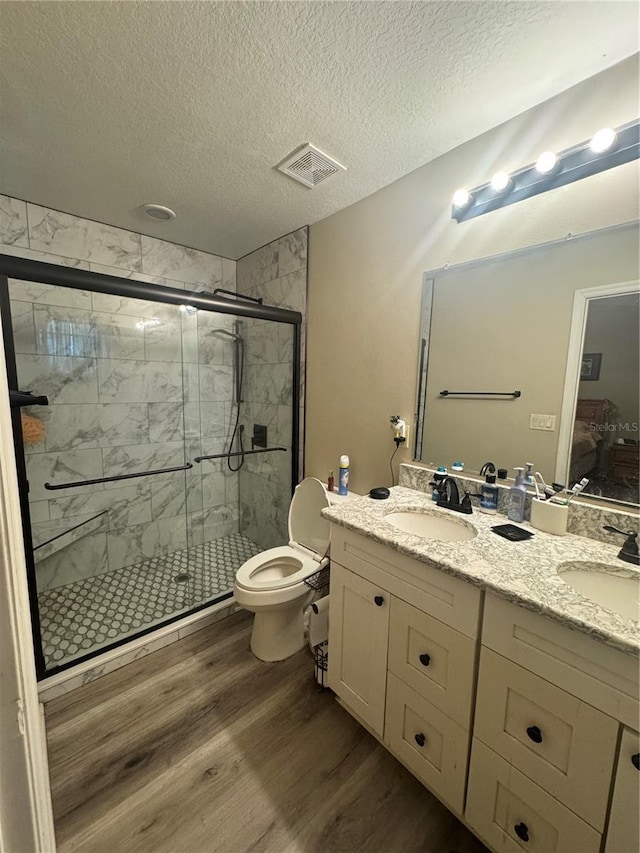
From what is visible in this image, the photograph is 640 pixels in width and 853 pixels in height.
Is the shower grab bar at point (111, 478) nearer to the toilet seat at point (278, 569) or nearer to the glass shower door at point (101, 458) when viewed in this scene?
the glass shower door at point (101, 458)

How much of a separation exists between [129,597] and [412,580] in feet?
6.30

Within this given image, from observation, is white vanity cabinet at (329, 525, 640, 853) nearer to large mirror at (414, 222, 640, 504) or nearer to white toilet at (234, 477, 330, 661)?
white toilet at (234, 477, 330, 661)

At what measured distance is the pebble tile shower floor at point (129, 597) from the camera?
1.79m

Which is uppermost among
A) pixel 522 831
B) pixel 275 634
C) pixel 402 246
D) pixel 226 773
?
pixel 402 246

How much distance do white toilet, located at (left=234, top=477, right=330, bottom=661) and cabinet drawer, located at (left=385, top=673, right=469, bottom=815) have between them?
0.64 metres

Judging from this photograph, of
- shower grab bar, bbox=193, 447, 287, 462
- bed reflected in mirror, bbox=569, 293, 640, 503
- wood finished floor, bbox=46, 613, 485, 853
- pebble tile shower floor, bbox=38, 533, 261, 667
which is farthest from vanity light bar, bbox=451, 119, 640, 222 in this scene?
pebble tile shower floor, bbox=38, 533, 261, 667

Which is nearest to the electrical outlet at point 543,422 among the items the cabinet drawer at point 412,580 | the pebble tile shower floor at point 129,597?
the cabinet drawer at point 412,580

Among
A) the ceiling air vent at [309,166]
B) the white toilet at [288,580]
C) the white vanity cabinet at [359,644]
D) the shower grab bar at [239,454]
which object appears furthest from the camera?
the shower grab bar at [239,454]

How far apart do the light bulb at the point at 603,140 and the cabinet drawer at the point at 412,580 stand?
55.7 inches

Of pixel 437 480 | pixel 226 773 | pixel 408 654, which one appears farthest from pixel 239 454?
pixel 408 654

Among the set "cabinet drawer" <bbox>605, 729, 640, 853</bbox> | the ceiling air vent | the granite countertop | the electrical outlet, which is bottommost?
"cabinet drawer" <bbox>605, 729, 640, 853</bbox>

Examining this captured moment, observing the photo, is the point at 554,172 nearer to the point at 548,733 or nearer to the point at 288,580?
the point at 548,733

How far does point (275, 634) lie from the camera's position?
5.76ft

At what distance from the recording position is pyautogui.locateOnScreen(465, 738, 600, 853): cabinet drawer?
2.68 feet
